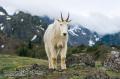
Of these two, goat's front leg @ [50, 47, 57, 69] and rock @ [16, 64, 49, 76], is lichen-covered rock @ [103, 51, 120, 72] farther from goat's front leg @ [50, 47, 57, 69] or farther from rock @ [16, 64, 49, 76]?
rock @ [16, 64, 49, 76]

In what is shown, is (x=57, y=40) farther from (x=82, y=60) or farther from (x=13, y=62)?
(x=13, y=62)

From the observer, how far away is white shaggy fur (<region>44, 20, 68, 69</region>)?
1052 inches

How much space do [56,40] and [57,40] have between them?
10 centimetres

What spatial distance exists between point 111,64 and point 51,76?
1321cm

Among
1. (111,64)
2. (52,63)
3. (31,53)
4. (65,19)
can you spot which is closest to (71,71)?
(52,63)

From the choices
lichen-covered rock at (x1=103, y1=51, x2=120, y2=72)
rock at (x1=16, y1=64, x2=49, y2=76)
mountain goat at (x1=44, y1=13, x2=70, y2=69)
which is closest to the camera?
mountain goat at (x1=44, y1=13, x2=70, y2=69)

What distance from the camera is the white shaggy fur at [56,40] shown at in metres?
26.7

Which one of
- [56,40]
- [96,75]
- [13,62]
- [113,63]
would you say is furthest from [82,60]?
[13,62]

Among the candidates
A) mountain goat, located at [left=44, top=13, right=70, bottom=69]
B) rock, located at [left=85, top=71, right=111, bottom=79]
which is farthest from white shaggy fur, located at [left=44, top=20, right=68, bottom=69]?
rock, located at [left=85, top=71, right=111, bottom=79]

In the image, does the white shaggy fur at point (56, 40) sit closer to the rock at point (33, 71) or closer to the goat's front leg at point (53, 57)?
the goat's front leg at point (53, 57)

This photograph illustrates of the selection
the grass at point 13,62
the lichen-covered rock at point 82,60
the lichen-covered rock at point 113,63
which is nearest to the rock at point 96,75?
the lichen-covered rock at point 82,60

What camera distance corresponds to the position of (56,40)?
28172mm

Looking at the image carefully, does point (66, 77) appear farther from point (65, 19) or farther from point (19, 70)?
point (19, 70)

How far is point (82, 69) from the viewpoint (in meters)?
30.3
